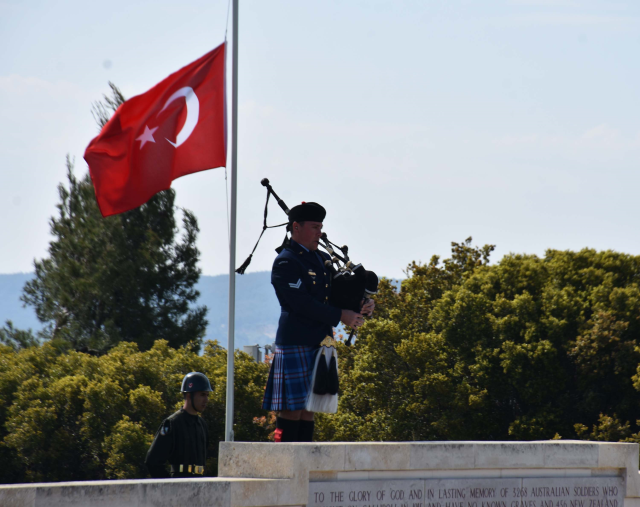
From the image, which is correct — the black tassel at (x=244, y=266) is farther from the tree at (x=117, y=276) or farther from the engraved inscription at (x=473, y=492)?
the tree at (x=117, y=276)

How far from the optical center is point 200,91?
9.57m

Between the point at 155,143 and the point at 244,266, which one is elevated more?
the point at 155,143

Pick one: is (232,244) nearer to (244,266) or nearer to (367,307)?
(244,266)

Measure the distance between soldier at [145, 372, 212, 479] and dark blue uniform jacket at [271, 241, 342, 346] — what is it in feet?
2.93

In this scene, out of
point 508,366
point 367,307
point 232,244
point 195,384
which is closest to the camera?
point 195,384

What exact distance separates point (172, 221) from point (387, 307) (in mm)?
11052

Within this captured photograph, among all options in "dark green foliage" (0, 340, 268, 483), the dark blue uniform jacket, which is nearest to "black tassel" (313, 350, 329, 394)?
the dark blue uniform jacket

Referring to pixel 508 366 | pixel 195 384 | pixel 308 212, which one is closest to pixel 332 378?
pixel 195 384

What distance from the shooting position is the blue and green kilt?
8.37 metres

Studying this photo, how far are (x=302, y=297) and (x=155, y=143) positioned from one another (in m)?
2.37

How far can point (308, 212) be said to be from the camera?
28.0ft

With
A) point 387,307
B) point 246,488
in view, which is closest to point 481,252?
point 387,307

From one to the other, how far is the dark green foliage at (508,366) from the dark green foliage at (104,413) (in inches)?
270

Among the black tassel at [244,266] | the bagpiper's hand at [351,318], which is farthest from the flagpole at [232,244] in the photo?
the bagpiper's hand at [351,318]
